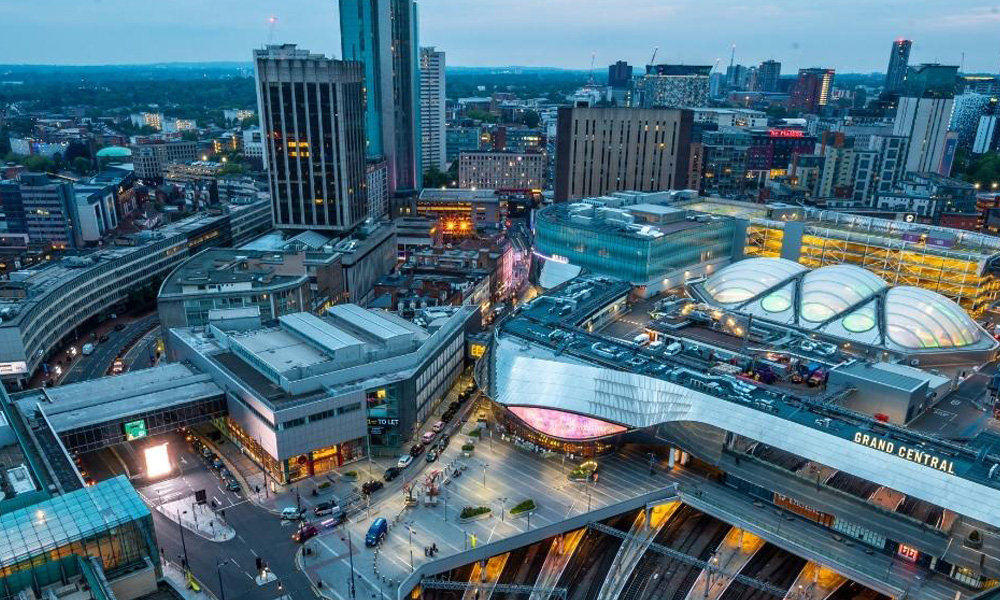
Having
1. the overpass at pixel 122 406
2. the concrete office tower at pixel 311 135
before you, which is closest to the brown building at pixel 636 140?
the concrete office tower at pixel 311 135

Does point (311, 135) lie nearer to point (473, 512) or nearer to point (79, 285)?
point (79, 285)

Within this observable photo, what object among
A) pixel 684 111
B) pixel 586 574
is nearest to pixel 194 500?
pixel 586 574

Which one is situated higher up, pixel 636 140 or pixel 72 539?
pixel 636 140

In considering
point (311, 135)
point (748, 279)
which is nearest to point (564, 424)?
point (748, 279)

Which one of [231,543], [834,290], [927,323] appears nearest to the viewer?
[231,543]

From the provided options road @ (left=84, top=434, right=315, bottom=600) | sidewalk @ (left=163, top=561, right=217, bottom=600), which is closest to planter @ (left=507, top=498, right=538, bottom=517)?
road @ (left=84, top=434, right=315, bottom=600)

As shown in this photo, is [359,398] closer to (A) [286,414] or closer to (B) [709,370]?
(A) [286,414]
